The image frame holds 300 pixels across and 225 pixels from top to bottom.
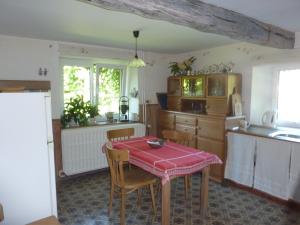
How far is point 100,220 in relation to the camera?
8.20 feet

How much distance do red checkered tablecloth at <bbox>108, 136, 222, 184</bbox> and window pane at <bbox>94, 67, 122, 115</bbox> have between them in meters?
1.65

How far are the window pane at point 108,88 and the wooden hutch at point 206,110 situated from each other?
937 millimetres

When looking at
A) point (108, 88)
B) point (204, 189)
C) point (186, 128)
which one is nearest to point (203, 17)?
point (204, 189)

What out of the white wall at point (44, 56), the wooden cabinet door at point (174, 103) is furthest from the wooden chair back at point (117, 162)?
the wooden cabinet door at point (174, 103)

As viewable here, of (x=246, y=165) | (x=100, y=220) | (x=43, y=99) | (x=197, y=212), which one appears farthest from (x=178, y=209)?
(x=43, y=99)

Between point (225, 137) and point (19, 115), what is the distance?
2622 millimetres

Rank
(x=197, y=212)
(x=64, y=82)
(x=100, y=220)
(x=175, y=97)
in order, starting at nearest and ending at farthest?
(x=100, y=220) → (x=197, y=212) → (x=64, y=82) → (x=175, y=97)

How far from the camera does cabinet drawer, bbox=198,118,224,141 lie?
3366 mm

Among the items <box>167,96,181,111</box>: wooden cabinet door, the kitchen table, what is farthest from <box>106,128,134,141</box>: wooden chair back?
<box>167,96,181,111</box>: wooden cabinet door

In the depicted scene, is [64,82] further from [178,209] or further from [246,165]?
[246,165]

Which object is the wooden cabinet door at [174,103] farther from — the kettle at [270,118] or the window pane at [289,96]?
the window pane at [289,96]

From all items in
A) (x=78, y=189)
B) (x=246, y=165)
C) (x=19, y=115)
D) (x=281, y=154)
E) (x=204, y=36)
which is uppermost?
(x=204, y=36)

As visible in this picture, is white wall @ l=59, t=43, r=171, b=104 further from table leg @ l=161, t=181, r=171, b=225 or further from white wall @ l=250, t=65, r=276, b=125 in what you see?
table leg @ l=161, t=181, r=171, b=225

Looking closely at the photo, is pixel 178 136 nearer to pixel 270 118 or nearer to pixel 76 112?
pixel 270 118
